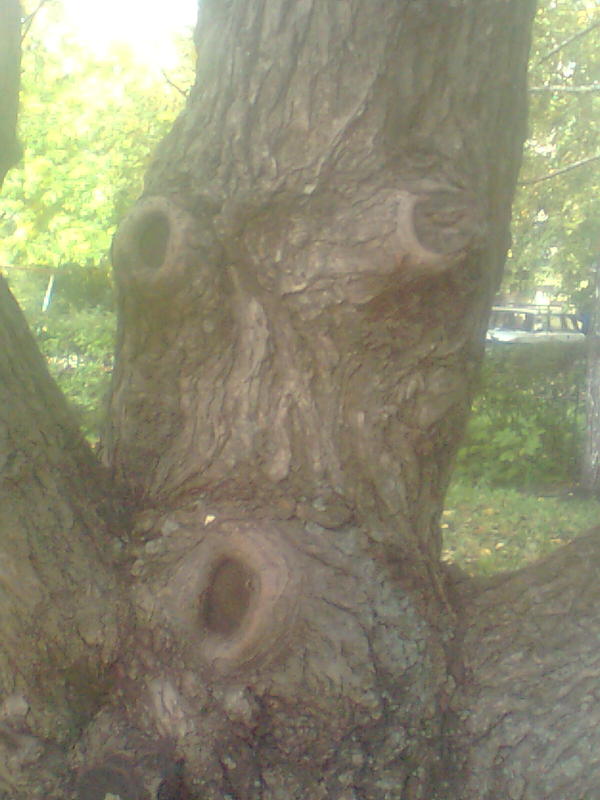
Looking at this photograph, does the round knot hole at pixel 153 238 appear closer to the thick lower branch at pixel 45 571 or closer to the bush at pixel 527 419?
the thick lower branch at pixel 45 571

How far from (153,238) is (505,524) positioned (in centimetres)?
560

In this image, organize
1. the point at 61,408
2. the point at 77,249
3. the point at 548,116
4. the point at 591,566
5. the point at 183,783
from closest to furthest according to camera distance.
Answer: the point at 183,783 < the point at 61,408 < the point at 591,566 < the point at 548,116 < the point at 77,249

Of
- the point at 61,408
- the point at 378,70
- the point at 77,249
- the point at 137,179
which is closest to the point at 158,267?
the point at 61,408

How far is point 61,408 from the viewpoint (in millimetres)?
2545

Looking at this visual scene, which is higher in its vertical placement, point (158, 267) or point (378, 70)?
point (378, 70)

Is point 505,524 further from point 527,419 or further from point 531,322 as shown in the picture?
point 531,322

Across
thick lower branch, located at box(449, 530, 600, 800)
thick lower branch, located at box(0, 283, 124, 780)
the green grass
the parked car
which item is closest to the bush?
the green grass

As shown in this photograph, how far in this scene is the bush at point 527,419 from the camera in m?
9.59

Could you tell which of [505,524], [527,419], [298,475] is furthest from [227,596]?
[527,419]

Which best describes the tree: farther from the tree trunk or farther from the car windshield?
the car windshield

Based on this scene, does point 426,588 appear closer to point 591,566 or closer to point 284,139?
point 591,566

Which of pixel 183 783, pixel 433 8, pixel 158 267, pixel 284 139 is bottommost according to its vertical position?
pixel 183 783

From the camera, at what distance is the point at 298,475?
8.43 ft

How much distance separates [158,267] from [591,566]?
1.61 m
